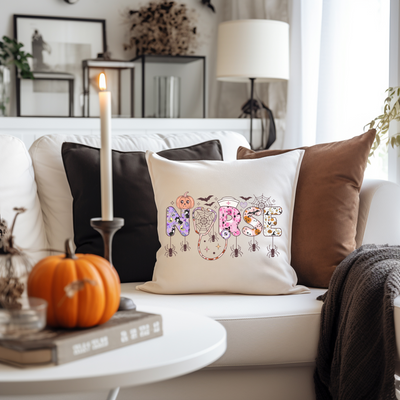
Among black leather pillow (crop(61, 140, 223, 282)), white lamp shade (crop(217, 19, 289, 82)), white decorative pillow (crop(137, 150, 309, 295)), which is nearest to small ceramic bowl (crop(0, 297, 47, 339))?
white decorative pillow (crop(137, 150, 309, 295))

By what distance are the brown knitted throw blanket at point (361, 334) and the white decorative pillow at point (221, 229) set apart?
18 cm

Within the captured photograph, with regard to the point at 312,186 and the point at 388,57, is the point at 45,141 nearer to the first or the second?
the point at 312,186

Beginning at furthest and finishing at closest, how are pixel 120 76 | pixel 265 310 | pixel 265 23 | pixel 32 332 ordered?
pixel 120 76 < pixel 265 23 < pixel 265 310 < pixel 32 332

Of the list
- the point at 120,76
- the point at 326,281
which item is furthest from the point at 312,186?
the point at 120,76

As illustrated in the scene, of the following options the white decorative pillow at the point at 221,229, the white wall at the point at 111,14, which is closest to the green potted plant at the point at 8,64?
the white wall at the point at 111,14

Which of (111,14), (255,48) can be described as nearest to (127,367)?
(255,48)

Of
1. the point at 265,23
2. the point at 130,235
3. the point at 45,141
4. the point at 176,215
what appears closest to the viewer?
the point at 176,215

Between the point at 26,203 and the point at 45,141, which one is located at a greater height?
the point at 45,141

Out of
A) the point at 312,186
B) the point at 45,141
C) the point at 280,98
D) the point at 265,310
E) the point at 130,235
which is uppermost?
the point at 280,98

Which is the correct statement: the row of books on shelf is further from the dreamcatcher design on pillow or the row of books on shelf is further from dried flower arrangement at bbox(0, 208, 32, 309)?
the dreamcatcher design on pillow

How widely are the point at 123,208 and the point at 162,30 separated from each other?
2.09 meters

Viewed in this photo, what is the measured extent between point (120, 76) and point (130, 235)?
1889 millimetres

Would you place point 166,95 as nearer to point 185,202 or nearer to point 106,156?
point 185,202

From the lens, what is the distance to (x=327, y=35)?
274 centimetres
